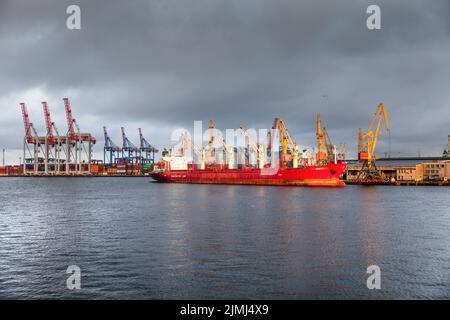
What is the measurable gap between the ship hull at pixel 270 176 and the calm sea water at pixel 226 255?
49448 millimetres

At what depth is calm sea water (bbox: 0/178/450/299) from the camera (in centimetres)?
1625

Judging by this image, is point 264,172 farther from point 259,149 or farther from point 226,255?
point 226,255

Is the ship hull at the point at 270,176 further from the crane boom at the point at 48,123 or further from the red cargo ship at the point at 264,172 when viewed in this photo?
the crane boom at the point at 48,123

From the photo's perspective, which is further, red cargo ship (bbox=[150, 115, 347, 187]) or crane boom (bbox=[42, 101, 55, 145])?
crane boom (bbox=[42, 101, 55, 145])

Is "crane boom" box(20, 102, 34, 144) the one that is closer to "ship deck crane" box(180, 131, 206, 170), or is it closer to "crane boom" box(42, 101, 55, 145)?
"crane boom" box(42, 101, 55, 145)

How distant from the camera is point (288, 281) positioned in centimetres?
1719

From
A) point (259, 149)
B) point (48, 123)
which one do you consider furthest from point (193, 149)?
point (48, 123)

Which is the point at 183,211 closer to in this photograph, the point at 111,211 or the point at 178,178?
the point at 111,211

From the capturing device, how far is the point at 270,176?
9512 cm

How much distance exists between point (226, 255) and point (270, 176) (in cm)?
7411

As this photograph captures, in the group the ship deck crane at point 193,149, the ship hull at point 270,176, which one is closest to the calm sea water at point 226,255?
the ship hull at point 270,176

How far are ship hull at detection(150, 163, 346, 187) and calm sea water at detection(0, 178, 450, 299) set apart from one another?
49.4 m

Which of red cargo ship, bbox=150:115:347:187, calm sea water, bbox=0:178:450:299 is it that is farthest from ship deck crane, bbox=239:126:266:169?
calm sea water, bbox=0:178:450:299
